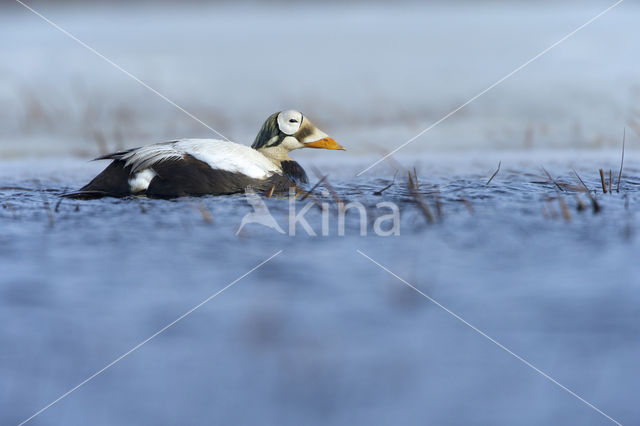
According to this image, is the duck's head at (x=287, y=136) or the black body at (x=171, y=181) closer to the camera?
the black body at (x=171, y=181)

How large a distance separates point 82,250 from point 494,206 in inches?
118

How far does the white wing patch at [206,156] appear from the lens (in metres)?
5.77

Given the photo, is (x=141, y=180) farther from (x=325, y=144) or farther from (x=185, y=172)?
(x=325, y=144)

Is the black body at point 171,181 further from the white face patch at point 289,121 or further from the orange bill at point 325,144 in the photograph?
the orange bill at point 325,144

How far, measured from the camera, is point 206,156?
5879mm

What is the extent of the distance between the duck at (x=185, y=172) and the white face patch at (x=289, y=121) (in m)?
0.54

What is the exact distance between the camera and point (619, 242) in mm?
4125

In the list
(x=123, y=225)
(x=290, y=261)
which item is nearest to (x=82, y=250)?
(x=123, y=225)

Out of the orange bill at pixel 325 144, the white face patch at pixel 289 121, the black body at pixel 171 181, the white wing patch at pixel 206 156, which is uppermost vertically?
the white face patch at pixel 289 121

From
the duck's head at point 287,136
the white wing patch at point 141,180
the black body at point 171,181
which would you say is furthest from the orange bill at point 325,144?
the white wing patch at point 141,180

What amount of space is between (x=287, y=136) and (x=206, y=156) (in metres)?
1.26

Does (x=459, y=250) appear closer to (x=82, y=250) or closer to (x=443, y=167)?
(x=82, y=250)

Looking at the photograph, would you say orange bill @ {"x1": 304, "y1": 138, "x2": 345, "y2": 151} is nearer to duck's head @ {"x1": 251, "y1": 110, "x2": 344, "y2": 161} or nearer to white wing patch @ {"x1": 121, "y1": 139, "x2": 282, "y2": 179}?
duck's head @ {"x1": 251, "y1": 110, "x2": 344, "y2": 161}

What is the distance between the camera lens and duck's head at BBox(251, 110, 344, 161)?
22.6ft
